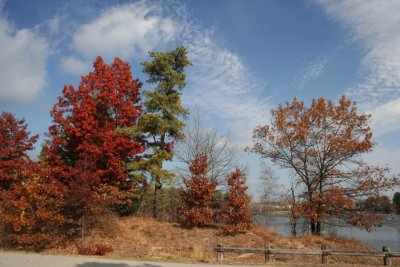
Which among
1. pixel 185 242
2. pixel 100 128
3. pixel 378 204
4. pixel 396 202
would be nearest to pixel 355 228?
pixel 396 202

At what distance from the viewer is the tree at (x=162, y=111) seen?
23906 mm

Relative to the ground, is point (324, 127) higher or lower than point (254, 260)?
higher

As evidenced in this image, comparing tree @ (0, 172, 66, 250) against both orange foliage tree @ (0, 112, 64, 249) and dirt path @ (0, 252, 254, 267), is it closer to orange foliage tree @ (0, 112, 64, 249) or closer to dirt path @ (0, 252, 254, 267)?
orange foliage tree @ (0, 112, 64, 249)

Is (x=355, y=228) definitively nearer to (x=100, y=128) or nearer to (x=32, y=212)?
(x=100, y=128)

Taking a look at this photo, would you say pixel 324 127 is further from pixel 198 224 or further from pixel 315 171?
pixel 198 224

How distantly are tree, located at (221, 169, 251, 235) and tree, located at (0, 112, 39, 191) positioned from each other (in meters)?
12.8

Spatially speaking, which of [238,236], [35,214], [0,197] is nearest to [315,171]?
[238,236]

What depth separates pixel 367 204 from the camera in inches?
872

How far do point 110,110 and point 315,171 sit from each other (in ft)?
46.2

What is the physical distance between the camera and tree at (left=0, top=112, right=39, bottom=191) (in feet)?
74.7

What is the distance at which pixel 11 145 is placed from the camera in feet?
77.3

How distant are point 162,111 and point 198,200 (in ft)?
22.3

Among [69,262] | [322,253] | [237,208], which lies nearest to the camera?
[69,262]

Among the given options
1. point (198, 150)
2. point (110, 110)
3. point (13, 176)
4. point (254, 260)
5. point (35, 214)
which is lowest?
point (254, 260)
